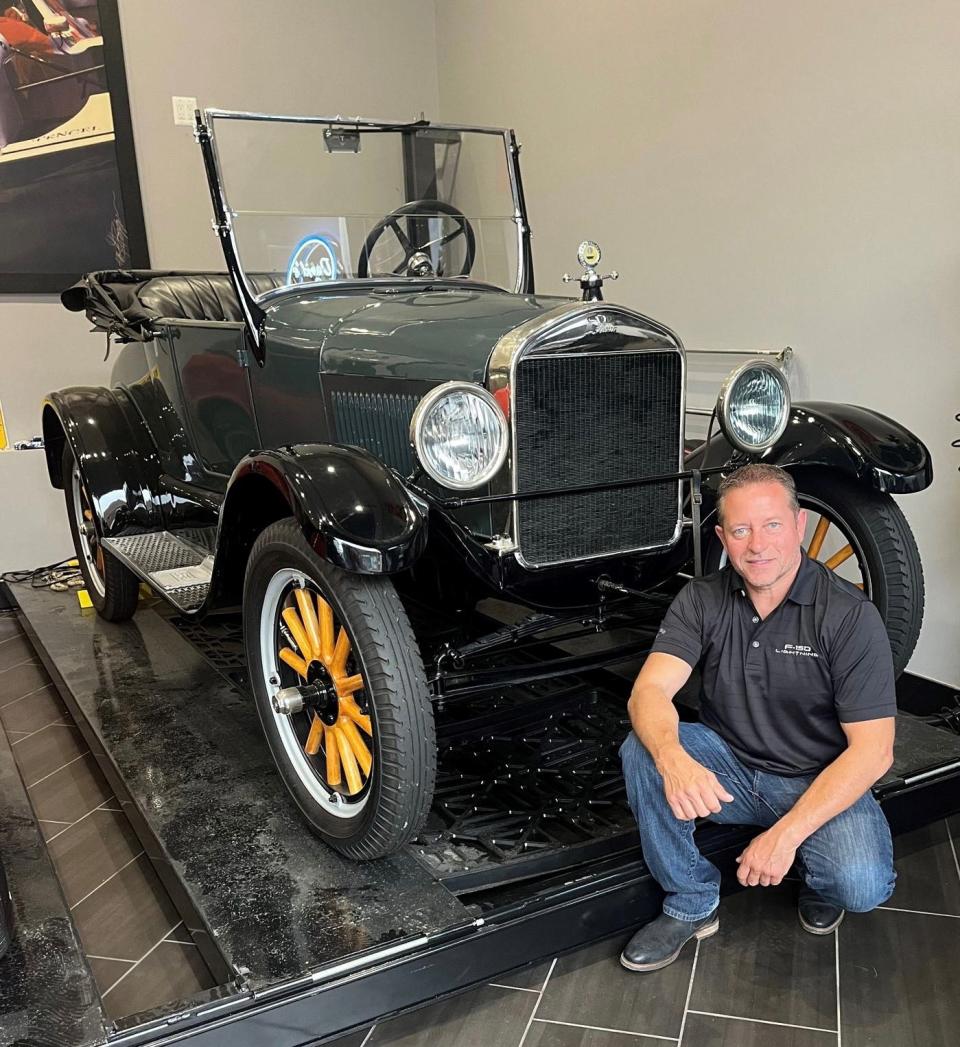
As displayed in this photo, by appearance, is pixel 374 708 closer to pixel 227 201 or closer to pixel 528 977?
pixel 528 977

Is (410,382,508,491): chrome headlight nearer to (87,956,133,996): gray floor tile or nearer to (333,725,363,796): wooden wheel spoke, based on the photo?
(333,725,363,796): wooden wheel spoke

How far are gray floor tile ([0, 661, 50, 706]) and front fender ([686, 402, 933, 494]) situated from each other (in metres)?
2.69

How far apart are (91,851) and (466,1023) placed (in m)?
1.17

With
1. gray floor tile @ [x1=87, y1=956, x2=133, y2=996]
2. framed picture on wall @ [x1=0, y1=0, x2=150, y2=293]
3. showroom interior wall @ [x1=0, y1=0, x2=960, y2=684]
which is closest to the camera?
gray floor tile @ [x1=87, y1=956, x2=133, y2=996]

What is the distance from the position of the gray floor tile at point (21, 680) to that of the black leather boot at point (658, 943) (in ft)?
8.28

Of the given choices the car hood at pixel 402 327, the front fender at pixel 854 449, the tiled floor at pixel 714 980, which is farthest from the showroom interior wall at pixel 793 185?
the tiled floor at pixel 714 980

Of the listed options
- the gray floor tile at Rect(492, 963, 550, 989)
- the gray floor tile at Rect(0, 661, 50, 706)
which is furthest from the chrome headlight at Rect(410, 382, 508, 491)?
the gray floor tile at Rect(0, 661, 50, 706)

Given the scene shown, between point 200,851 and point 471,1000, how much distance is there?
2.35ft

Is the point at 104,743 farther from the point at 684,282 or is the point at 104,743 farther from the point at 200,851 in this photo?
the point at 684,282

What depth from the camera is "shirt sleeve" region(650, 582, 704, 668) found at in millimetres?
2014

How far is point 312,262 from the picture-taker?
9.73 feet

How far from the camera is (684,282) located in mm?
4020

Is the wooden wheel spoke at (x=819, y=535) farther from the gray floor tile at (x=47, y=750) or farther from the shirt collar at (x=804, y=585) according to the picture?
the gray floor tile at (x=47, y=750)

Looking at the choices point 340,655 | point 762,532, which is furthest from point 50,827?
point 762,532
